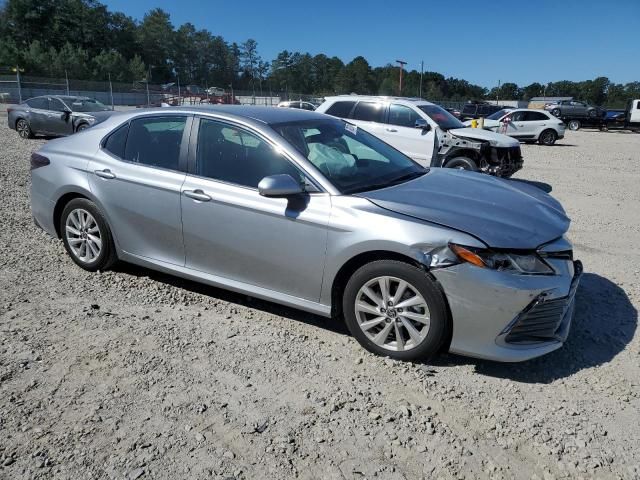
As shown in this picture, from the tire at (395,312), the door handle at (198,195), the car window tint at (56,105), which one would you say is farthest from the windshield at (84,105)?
the tire at (395,312)

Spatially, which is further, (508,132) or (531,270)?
(508,132)

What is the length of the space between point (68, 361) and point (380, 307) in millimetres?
2072

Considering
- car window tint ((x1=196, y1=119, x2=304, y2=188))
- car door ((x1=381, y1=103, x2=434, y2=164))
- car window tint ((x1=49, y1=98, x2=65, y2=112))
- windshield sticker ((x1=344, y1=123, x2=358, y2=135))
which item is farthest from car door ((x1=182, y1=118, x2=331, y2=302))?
car window tint ((x1=49, y1=98, x2=65, y2=112))

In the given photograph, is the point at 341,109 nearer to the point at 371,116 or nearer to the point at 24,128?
the point at 371,116

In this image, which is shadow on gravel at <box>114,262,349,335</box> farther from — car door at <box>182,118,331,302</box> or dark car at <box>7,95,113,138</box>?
dark car at <box>7,95,113,138</box>

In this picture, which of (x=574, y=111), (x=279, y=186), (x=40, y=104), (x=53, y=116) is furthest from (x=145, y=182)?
(x=574, y=111)

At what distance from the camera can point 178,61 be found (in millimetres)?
120938

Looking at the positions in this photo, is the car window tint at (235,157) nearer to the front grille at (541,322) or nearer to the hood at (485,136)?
the front grille at (541,322)

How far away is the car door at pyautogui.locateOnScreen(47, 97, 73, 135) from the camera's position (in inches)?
624

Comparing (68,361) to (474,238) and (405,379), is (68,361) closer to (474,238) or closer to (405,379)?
(405,379)

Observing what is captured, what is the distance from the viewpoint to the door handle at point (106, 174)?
4.52 meters

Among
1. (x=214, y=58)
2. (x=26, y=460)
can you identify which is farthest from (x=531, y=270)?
(x=214, y=58)

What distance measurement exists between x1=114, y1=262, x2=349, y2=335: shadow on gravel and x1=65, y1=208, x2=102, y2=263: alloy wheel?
0.31 meters

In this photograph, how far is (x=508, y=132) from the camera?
22.6 m
